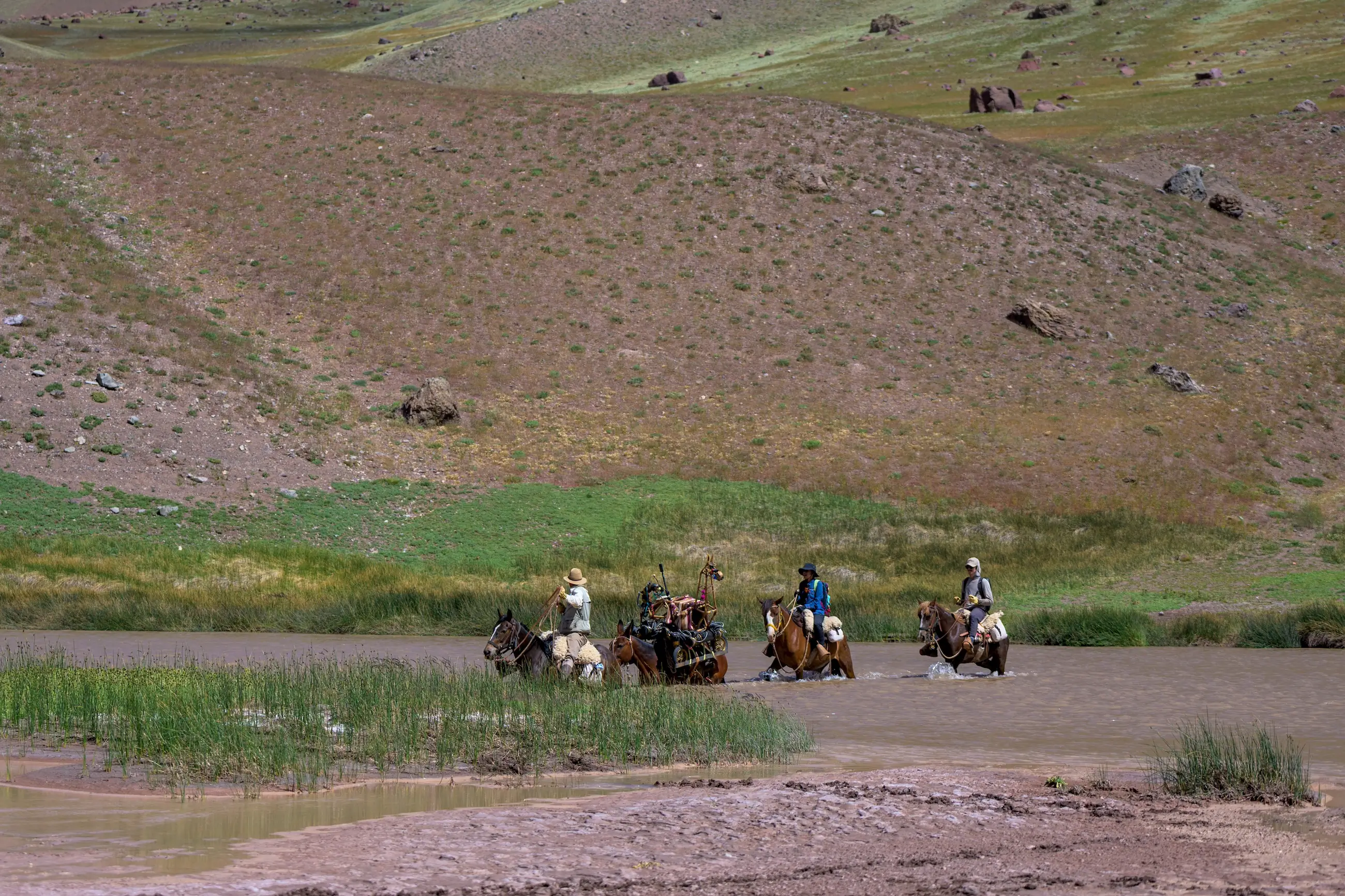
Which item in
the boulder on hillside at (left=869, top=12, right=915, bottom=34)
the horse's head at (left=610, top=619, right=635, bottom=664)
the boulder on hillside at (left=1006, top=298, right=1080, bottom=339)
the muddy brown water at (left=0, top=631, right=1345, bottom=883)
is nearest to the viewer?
the muddy brown water at (left=0, top=631, right=1345, bottom=883)

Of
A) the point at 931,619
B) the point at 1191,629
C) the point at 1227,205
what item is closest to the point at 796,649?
the point at 931,619

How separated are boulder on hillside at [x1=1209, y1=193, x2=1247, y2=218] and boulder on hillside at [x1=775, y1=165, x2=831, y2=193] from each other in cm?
2085

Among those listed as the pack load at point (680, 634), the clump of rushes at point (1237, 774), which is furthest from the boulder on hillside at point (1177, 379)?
the clump of rushes at point (1237, 774)

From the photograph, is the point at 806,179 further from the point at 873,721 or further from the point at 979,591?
the point at 873,721

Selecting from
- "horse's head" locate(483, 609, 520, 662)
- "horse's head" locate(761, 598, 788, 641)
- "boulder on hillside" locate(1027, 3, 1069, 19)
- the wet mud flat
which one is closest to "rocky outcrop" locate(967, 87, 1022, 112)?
"boulder on hillside" locate(1027, 3, 1069, 19)

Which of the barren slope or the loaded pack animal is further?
the barren slope

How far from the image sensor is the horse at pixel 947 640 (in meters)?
24.5

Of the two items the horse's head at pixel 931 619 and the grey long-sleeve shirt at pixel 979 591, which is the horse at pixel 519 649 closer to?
the horse's head at pixel 931 619

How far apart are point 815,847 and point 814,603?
1213cm

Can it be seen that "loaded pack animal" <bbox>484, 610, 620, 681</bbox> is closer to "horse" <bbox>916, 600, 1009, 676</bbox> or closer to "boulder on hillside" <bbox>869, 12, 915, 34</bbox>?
"horse" <bbox>916, 600, 1009, 676</bbox>

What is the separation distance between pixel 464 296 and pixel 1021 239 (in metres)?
26.0

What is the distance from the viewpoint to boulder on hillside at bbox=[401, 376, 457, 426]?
51656mm

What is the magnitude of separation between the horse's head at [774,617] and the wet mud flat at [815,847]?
335 inches

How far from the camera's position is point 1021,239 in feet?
221
